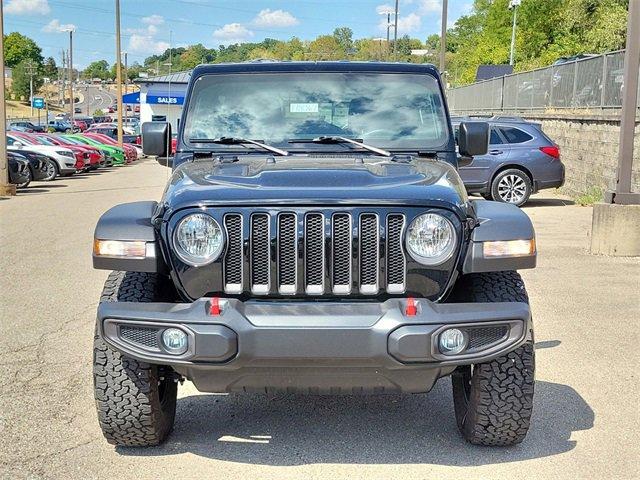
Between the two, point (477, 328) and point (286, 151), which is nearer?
point (477, 328)

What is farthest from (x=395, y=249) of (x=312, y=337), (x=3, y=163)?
(x=3, y=163)

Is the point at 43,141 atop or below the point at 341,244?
below

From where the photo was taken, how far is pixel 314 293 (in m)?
4.06

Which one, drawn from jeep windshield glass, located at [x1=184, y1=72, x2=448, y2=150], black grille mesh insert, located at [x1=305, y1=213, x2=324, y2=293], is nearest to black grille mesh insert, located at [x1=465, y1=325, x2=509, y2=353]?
black grille mesh insert, located at [x1=305, y1=213, x2=324, y2=293]

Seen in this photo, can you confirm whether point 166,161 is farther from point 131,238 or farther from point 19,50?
point 19,50

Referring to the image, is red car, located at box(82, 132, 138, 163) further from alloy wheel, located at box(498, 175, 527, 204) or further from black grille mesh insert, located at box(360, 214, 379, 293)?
black grille mesh insert, located at box(360, 214, 379, 293)

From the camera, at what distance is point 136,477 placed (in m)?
4.20

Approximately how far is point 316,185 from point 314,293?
19.7 inches

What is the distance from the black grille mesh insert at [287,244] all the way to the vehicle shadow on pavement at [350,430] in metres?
1.03

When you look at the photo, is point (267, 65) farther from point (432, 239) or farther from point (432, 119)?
point (432, 239)

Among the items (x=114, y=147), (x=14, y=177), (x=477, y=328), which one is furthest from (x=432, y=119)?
(x=114, y=147)

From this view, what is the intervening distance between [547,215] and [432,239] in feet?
41.2

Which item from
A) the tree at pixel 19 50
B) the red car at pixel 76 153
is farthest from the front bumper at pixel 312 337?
the tree at pixel 19 50

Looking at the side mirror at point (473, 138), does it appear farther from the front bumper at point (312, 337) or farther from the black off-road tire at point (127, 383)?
the black off-road tire at point (127, 383)
